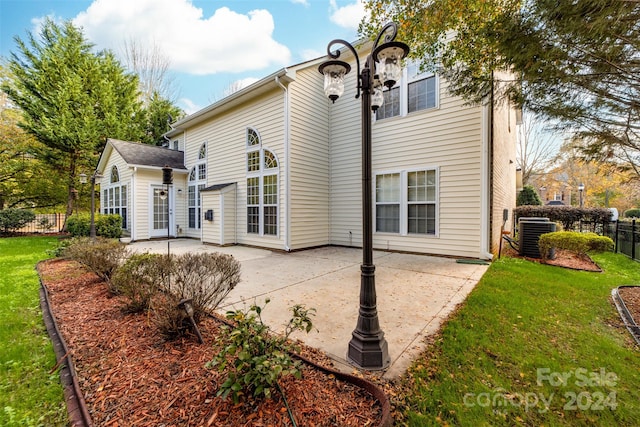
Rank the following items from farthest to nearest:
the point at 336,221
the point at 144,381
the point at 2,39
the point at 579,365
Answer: the point at 2,39 < the point at 336,221 < the point at 579,365 < the point at 144,381

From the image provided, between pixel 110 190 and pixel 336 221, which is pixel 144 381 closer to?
pixel 336 221

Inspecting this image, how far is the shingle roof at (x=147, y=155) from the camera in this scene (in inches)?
438

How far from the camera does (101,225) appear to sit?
10445 millimetres

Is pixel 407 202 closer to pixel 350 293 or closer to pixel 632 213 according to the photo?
pixel 350 293

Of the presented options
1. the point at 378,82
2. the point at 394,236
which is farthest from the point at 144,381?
the point at 394,236

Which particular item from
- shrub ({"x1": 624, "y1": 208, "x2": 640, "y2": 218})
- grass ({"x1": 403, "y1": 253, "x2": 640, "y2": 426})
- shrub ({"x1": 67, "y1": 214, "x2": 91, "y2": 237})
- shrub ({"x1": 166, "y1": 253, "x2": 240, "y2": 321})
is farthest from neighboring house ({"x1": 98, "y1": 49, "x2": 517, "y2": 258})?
shrub ({"x1": 624, "y1": 208, "x2": 640, "y2": 218})

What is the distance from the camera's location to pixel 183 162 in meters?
12.7

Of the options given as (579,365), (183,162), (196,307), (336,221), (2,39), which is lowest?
(579,365)

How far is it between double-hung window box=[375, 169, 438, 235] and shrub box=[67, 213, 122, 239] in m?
10.7

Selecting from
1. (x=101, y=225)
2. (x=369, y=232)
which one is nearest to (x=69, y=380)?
(x=369, y=232)

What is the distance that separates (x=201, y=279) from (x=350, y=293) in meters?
2.44

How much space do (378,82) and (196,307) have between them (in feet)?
10.1

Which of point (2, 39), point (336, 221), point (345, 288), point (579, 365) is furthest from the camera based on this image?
point (2, 39)

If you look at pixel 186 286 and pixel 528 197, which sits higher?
pixel 528 197
